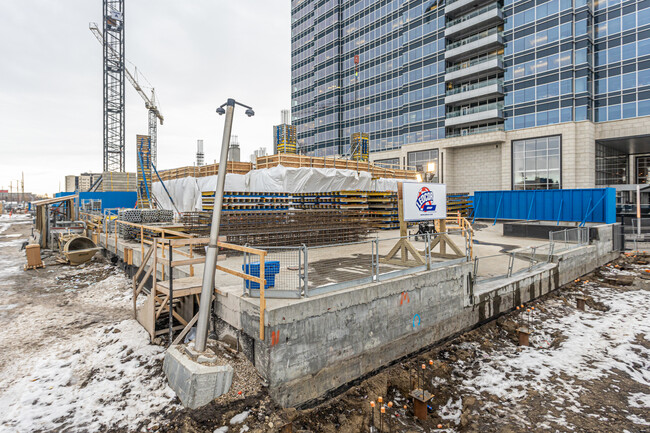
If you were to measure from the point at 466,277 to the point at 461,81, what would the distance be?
41237 mm

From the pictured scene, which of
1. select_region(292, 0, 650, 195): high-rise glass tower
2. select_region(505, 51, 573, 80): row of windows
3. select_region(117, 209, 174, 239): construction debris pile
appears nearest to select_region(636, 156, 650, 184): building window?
select_region(292, 0, 650, 195): high-rise glass tower

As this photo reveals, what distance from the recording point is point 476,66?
133ft

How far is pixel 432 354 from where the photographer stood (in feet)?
27.5

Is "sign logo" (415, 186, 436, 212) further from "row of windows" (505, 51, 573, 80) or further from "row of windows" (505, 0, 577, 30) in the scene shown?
"row of windows" (505, 0, 577, 30)

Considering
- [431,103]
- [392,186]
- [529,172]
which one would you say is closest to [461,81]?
[431,103]

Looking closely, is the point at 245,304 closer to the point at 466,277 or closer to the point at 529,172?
the point at 466,277

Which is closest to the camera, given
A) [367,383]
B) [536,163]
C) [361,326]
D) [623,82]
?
[367,383]

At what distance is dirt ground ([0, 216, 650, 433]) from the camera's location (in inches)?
220

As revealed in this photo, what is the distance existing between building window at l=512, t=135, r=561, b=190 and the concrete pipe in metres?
39.9

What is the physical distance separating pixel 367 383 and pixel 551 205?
881 inches

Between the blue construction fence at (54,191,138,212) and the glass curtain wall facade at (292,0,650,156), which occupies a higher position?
the glass curtain wall facade at (292,0,650,156)

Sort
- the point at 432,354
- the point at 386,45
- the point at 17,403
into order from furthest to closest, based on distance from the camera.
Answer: the point at 386,45 → the point at 432,354 → the point at 17,403

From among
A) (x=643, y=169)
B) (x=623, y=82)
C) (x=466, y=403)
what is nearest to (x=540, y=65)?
(x=623, y=82)

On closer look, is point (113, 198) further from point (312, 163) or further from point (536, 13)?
point (536, 13)
